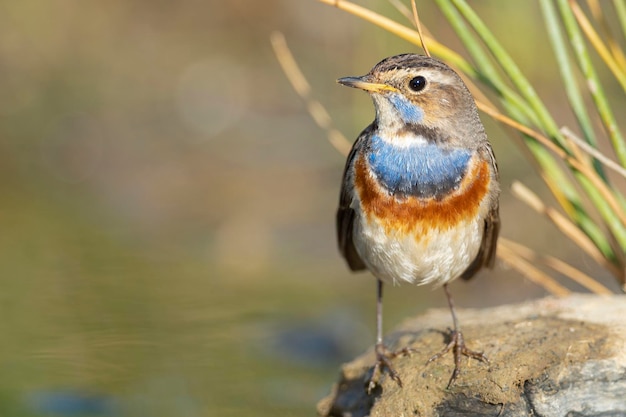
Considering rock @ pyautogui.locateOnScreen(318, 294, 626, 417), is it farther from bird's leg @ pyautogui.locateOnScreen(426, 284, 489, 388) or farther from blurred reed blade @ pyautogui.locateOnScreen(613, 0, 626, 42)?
blurred reed blade @ pyautogui.locateOnScreen(613, 0, 626, 42)

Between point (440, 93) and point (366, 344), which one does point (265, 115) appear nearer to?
point (366, 344)

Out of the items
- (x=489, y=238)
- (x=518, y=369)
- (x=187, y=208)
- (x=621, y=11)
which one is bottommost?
(x=518, y=369)

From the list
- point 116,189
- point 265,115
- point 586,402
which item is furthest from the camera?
point 265,115

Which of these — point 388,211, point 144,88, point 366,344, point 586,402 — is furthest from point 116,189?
point 586,402

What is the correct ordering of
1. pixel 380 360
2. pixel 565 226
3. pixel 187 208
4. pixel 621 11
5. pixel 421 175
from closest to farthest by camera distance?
pixel 421 175, pixel 380 360, pixel 621 11, pixel 565 226, pixel 187 208

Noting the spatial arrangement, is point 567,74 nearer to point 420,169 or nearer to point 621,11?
point 621,11

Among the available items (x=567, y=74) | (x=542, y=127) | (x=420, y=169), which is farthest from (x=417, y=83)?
(x=567, y=74)

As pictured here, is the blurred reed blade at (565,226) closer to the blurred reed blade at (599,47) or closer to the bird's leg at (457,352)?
the blurred reed blade at (599,47)
